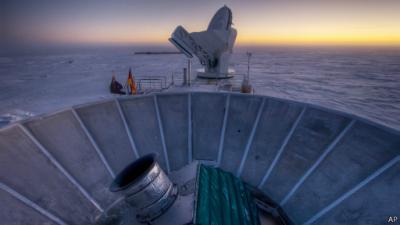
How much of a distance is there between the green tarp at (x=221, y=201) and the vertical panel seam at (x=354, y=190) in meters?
1.50

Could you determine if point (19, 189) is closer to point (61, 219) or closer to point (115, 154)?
point (61, 219)

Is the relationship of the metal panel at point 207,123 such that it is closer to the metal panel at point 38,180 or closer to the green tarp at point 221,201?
the green tarp at point 221,201

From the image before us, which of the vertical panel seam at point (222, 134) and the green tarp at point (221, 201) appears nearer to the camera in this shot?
the green tarp at point (221, 201)

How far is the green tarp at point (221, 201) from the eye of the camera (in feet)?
14.0

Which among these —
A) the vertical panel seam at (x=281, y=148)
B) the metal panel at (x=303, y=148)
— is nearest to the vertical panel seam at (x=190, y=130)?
the vertical panel seam at (x=281, y=148)

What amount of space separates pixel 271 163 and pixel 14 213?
6.74m

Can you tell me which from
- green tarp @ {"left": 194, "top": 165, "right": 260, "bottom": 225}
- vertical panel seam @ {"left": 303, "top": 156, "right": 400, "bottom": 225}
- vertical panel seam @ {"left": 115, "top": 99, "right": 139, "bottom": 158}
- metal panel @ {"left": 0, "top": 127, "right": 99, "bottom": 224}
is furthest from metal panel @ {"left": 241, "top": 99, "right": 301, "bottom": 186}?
metal panel @ {"left": 0, "top": 127, "right": 99, "bottom": 224}

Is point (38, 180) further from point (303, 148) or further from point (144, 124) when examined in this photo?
point (303, 148)

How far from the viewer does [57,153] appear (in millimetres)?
6117

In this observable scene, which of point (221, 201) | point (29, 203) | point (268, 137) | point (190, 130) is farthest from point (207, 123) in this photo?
point (29, 203)

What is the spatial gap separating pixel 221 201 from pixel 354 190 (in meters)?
3.35

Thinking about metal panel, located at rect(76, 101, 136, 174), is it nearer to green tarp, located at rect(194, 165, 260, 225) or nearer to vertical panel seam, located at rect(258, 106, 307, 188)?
green tarp, located at rect(194, 165, 260, 225)

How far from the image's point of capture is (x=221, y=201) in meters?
4.96

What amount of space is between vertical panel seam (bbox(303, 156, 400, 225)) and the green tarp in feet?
4.94
